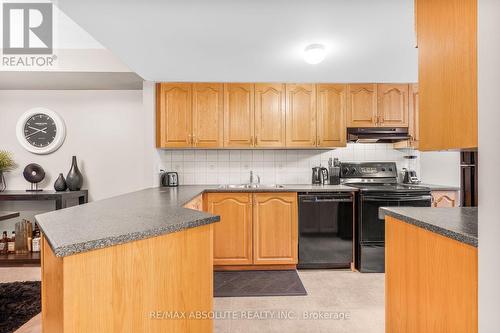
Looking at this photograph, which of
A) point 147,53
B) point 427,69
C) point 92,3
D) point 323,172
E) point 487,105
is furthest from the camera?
point 323,172

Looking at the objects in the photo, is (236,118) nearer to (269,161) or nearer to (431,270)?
(269,161)

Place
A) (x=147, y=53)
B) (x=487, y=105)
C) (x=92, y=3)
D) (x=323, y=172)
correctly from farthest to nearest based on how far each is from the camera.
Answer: (x=323, y=172), (x=147, y=53), (x=92, y=3), (x=487, y=105)

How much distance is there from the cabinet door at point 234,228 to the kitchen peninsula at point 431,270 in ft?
5.79

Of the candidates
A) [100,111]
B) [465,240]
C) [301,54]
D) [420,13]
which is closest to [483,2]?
[420,13]

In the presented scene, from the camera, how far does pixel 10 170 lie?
12.3ft

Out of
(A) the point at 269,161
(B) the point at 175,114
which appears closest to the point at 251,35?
(B) the point at 175,114

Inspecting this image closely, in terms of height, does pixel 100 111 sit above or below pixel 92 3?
below

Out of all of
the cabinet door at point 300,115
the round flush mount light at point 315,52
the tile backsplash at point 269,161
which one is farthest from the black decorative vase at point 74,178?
the round flush mount light at point 315,52

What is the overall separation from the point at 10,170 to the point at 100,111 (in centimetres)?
140

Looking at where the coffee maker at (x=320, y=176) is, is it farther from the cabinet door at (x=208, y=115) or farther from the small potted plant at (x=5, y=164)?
the small potted plant at (x=5, y=164)

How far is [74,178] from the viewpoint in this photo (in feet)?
11.8

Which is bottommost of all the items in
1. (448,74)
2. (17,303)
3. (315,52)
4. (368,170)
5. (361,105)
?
(17,303)

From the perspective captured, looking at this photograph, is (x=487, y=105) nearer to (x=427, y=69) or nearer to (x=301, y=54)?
(x=427, y=69)

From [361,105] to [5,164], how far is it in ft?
14.9
